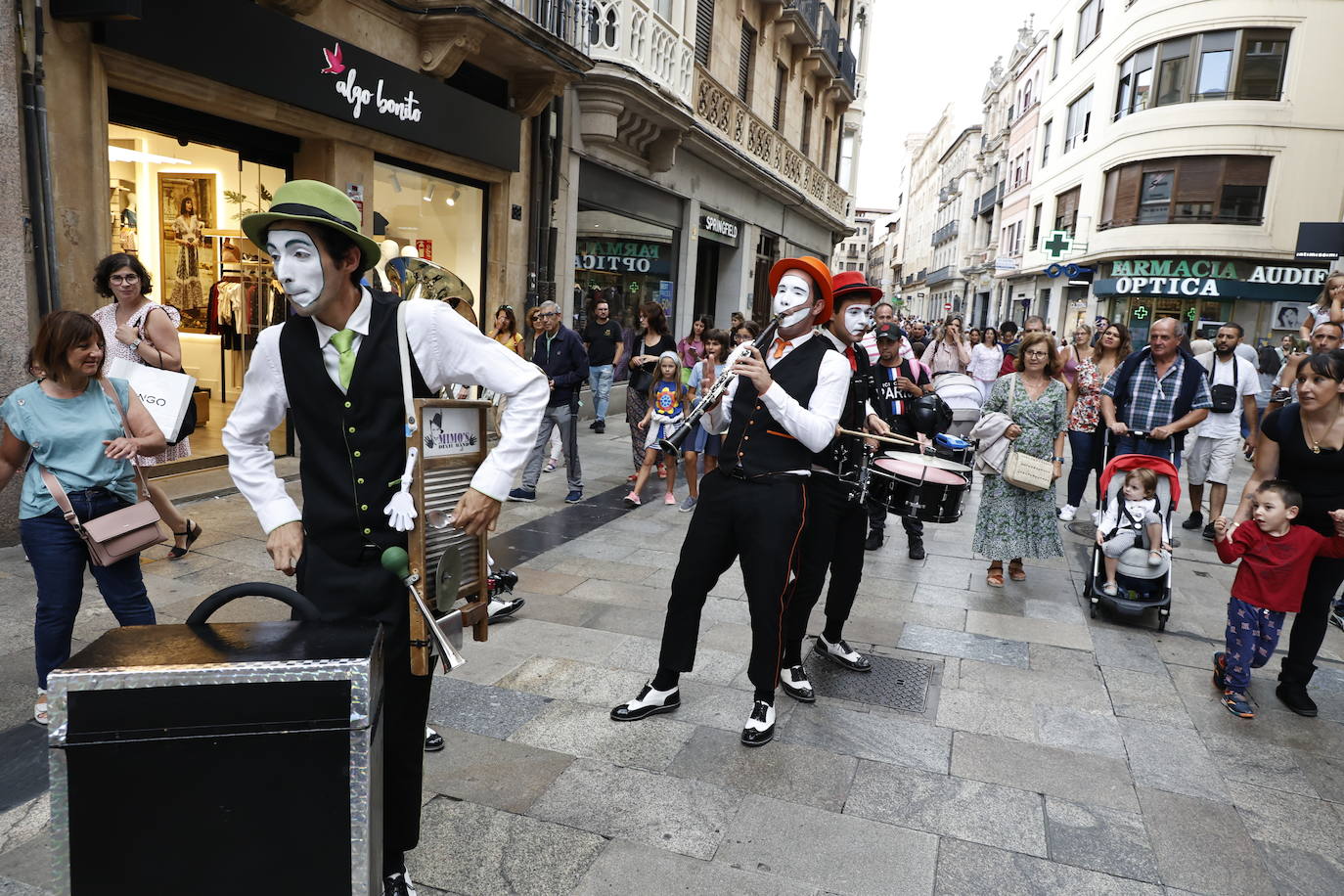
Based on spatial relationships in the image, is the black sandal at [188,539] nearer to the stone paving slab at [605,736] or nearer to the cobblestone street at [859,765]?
the cobblestone street at [859,765]

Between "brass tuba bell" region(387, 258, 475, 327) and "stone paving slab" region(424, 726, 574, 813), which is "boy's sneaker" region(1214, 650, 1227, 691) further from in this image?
"brass tuba bell" region(387, 258, 475, 327)

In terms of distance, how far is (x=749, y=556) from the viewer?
12.2ft

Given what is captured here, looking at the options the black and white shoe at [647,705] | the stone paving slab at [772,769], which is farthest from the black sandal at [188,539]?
the stone paving slab at [772,769]

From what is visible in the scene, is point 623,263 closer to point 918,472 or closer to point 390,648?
point 918,472

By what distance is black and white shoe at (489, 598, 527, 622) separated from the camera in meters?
5.07

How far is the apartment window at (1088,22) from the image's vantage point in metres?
32.6

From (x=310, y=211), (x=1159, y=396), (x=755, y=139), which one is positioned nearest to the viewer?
(x=310, y=211)

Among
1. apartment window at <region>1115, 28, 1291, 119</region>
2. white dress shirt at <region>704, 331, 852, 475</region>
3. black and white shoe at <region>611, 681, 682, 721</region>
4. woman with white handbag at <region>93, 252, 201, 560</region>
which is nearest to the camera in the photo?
white dress shirt at <region>704, 331, 852, 475</region>

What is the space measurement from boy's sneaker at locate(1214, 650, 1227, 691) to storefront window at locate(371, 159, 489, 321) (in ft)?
24.3

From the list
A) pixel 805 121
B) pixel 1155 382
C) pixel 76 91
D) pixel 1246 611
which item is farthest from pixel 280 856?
pixel 805 121

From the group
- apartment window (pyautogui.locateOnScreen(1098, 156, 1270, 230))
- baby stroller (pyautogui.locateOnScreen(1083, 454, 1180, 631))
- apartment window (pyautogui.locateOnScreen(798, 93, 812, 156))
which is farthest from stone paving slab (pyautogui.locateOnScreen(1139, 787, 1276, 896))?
apartment window (pyautogui.locateOnScreen(1098, 156, 1270, 230))

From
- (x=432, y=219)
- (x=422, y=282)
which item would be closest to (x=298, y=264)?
(x=422, y=282)

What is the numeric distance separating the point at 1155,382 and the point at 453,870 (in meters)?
6.38

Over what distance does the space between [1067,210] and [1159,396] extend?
31.0 meters
